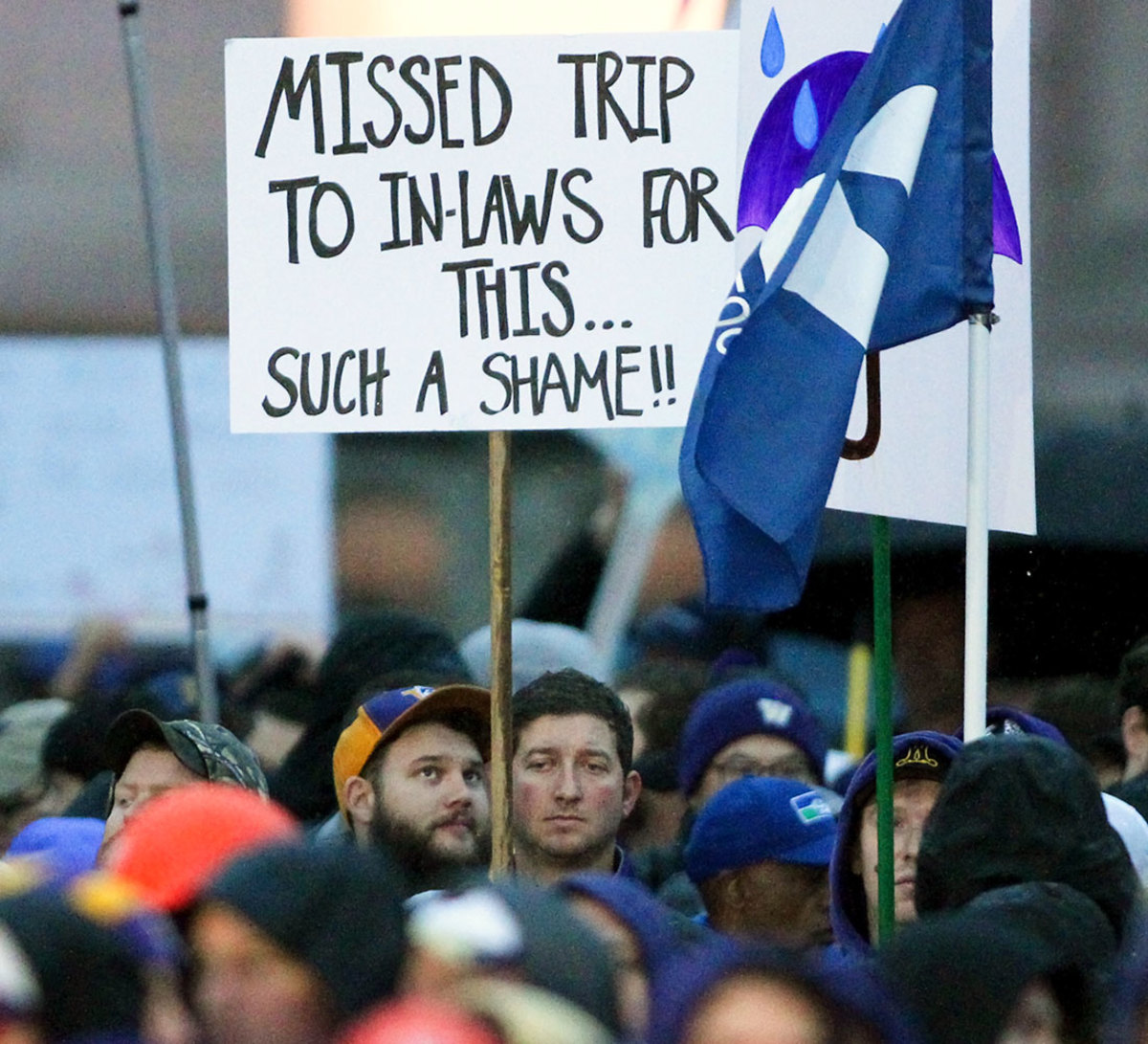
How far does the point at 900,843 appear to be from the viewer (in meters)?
4.32

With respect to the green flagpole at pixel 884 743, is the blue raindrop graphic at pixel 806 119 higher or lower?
higher

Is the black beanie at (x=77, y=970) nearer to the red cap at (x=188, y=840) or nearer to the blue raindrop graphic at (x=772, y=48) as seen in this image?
the red cap at (x=188, y=840)

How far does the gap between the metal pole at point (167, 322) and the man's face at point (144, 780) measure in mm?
774

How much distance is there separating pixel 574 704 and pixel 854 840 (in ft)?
2.74

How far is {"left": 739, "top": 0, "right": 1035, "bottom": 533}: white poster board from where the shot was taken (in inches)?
178

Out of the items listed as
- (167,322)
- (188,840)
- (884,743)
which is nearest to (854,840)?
(884,743)

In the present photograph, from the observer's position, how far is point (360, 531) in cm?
762

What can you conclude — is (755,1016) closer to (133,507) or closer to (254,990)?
(254,990)

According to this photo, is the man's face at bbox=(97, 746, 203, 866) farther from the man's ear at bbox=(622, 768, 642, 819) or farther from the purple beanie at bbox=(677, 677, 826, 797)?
the purple beanie at bbox=(677, 677, 826, 797)

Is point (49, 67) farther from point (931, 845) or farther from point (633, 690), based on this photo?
point (931, 845)

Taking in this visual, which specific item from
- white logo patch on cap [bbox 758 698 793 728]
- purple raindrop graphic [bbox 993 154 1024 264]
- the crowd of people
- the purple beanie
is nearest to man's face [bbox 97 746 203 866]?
the crowd of people

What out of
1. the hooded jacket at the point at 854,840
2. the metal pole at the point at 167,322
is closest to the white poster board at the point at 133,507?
the metal pole at the point at 167,322

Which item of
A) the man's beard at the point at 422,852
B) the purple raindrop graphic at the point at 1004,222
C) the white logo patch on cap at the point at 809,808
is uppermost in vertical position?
the purple raindrop graphic at the point at 1004,222

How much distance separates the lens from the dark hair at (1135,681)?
527 cm
